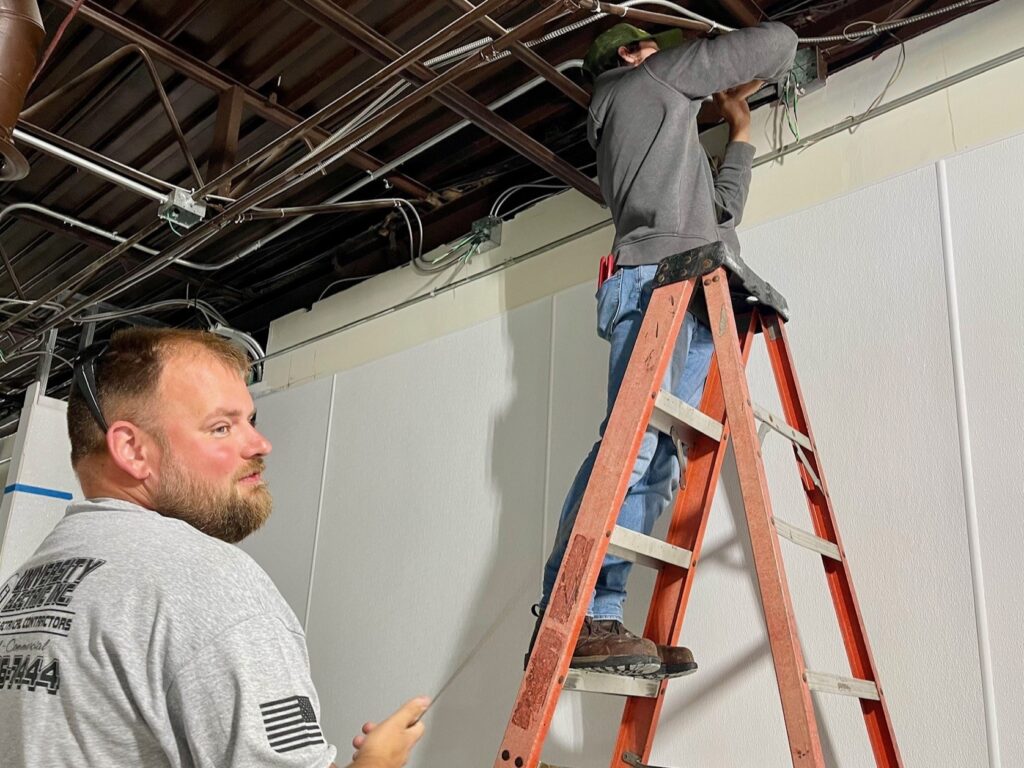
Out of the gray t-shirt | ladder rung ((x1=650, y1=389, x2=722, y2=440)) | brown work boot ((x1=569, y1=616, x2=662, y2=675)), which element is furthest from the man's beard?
ladder rung ((x1=650, y1=389, x2=722, y2=440))

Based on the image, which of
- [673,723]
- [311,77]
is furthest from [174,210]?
[673,723]

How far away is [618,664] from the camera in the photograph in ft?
4.93

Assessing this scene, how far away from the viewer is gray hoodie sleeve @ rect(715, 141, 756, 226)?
206 cm

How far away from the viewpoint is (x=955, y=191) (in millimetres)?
1892

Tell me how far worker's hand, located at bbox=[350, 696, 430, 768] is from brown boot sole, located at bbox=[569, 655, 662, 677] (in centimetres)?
53

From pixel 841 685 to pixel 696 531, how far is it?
16.4 inches

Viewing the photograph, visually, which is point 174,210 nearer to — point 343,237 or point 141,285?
point 343,237

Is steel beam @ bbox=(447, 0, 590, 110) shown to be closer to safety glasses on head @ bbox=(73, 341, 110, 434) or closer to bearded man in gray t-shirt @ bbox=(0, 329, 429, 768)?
safety glasses on head @ bbox=(73, 341, 110, 434)

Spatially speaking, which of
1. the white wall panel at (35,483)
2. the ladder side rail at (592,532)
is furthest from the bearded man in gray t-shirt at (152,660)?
the white wall panel at (35,483)

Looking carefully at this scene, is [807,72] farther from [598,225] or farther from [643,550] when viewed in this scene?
[643,550]

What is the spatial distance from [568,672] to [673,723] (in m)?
0.61

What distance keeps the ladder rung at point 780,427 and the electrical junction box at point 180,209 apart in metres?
1.68

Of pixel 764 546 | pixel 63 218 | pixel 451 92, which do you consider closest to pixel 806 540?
pixel 764 546

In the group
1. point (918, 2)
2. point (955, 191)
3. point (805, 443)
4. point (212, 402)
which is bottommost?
point (212, 402)
